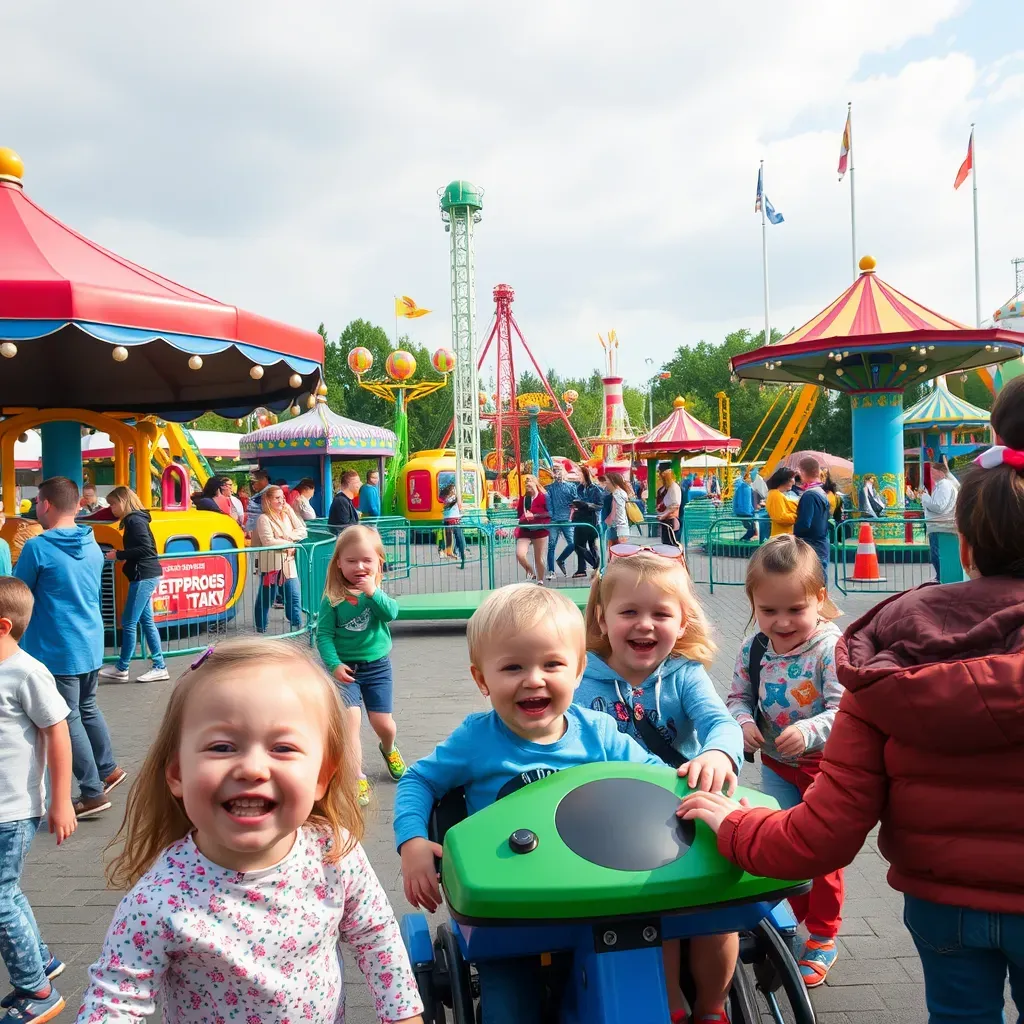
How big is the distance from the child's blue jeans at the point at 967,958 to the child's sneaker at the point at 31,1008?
7.78 feet

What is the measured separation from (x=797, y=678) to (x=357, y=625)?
2262 mm

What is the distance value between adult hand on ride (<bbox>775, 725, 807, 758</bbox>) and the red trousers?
0.75ft

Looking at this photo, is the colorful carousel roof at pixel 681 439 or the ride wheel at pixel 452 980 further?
the colorful carousel roof at pixel 681 439

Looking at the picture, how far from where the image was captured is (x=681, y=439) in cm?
2653

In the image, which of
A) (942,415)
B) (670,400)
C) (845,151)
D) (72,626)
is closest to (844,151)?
(845,151)

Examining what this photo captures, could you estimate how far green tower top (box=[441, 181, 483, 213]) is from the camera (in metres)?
26.2

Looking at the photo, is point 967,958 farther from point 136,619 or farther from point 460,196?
point 460,196

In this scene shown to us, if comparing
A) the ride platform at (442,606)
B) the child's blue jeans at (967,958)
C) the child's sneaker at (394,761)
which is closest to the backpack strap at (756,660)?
the child's blue jeans at (967,958)

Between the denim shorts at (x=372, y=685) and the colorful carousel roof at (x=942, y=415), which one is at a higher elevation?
the colorful carousel roof at (x=942, y=415)

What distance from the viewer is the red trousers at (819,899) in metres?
2.79

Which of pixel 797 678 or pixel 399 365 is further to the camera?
pixel 399 365

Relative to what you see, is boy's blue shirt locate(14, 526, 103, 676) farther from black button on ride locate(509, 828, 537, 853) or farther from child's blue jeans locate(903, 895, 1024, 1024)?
child's blue jeans locate(903, 895, 1024, 1024)

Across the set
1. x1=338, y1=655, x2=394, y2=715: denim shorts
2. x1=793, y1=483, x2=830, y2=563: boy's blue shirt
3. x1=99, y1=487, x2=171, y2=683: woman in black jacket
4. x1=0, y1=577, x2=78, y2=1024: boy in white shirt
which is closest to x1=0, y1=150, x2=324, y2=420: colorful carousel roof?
x1=99, y1=487, x2=171, y2=683: woman in black jacket

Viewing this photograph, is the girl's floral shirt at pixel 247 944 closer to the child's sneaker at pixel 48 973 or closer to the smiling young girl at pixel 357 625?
the child's sneaker at pixel 48 973
